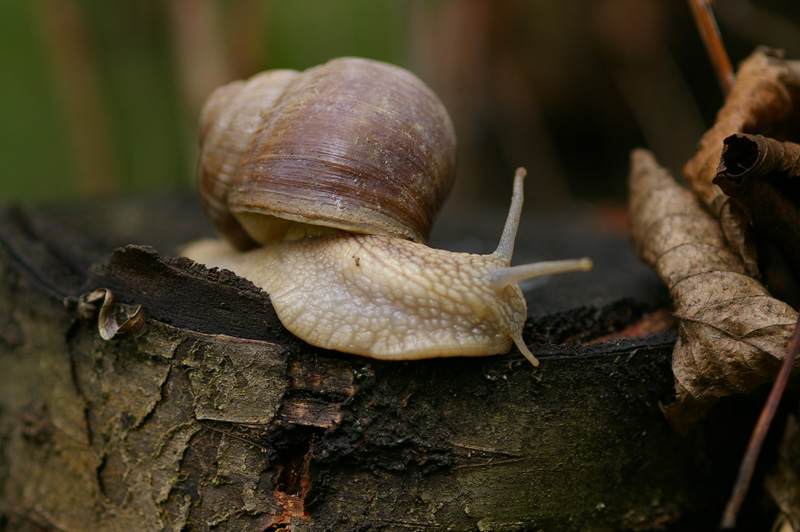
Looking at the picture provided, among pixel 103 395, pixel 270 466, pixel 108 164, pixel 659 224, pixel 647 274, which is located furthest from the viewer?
pixel 108 164

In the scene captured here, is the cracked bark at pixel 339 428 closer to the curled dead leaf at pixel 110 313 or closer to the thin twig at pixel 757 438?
the curled dead leaf at pixel 110 313

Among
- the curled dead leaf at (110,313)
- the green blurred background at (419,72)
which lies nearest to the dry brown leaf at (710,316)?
the curled dead leaf at (110,313)

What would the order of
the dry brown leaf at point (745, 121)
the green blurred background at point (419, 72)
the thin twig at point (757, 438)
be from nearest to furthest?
the thin twig at point (757, 438) → the dry brown leaf at point (745, 121) → the green blurred background at point (419, 72)

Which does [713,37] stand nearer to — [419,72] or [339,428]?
[339,428]

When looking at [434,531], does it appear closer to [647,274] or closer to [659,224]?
[659,224]

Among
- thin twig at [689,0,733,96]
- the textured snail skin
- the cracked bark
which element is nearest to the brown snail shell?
the textured snail skin

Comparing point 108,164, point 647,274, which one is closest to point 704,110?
point 647,274
